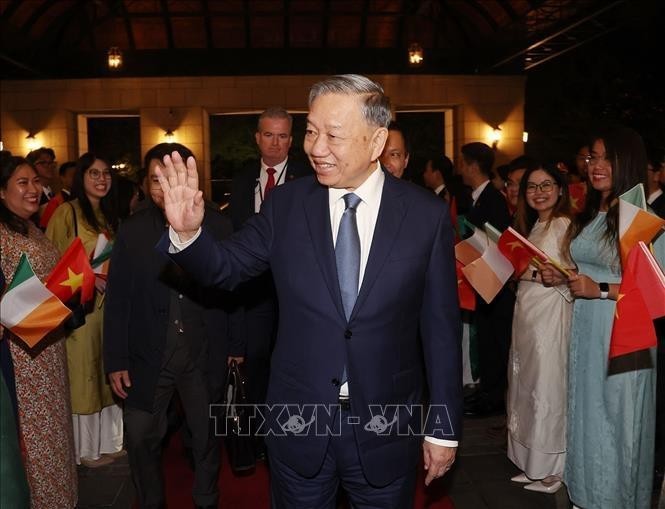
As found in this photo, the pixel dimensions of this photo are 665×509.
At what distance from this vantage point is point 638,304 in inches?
106

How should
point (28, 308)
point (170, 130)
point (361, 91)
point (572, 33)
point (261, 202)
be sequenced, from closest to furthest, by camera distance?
point (361, 91) < point (28, 308) < point (261, 202) < point (572, 33) < point (170, 130)

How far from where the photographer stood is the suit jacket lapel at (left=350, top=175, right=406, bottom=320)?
7.14 feet

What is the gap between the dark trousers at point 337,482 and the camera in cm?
224

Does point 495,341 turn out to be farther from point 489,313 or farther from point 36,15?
point 36,15

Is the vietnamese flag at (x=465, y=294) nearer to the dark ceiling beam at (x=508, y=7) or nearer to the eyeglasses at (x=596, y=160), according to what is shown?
the eyeglasses at (x=596, y=160)

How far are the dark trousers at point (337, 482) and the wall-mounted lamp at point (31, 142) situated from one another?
14.8 meters

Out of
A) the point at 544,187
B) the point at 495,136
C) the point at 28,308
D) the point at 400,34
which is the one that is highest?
the point at 400,34

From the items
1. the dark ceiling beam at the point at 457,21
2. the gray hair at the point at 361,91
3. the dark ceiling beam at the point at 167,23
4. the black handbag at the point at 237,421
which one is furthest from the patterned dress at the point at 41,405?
the dark ceiling beam at the point at 457,21

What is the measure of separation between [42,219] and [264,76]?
10506mm

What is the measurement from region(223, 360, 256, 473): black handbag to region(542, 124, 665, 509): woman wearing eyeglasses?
64.5 inches

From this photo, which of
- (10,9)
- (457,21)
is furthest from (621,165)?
(457,21)

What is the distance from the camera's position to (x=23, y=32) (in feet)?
45.5

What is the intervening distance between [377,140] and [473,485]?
2709 mm

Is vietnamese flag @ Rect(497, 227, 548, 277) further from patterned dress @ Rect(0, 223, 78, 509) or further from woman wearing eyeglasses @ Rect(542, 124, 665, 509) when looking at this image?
patterned dress @ Rect(0, 223, 78, 509)
